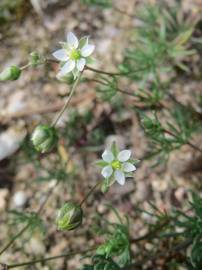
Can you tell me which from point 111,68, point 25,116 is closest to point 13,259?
point 25,116

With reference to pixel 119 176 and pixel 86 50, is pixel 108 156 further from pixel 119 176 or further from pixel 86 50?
pixel 86 50

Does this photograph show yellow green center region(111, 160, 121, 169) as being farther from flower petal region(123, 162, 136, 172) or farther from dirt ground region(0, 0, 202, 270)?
dirt ground region(0, 0, 202, 270)

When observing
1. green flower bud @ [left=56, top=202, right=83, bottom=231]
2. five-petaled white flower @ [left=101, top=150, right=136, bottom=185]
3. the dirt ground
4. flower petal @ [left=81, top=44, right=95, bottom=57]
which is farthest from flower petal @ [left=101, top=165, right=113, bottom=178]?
the dirt ground

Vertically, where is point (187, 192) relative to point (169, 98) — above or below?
below

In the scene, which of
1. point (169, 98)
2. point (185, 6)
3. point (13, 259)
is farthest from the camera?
point (185, 6)

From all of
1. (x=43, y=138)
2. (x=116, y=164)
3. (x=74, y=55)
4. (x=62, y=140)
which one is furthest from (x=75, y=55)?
(x=62, y=140)

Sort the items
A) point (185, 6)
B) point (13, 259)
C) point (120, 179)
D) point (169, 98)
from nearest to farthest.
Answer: point (120, 179)
point (13, 259)
point (169, 98)
point (185, 6)

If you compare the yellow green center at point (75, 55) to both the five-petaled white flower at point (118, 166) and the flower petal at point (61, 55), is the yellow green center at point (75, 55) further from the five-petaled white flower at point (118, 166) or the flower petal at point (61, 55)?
the five-petaled white flower at point (118, 166)

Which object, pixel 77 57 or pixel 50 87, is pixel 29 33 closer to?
pixel 50 87
